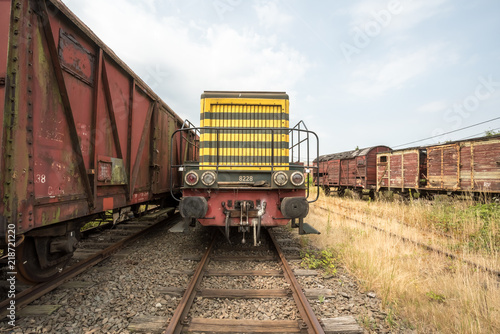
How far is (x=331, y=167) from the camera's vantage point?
20.0m

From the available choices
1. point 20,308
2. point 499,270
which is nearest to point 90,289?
point 20,308

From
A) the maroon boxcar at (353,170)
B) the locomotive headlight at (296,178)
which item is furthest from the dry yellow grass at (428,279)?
the maroon boxcar at (353,170)

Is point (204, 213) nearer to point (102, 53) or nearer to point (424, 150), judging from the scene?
point (102, 53)

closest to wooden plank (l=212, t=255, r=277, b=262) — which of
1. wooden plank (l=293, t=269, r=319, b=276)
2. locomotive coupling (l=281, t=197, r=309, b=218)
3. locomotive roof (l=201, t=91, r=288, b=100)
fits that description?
wooden plank (l=293, t=269, r=319, b=276)

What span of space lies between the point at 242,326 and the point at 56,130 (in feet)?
9.58

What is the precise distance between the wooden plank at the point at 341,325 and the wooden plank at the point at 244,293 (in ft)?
2.26

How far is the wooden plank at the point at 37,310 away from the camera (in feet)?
8.35

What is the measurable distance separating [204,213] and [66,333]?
2.10 meters

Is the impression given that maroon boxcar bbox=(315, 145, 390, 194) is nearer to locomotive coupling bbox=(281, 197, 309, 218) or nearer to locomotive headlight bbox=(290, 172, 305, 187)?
locomotive headlight bbox=(290, 172, 305, 187)

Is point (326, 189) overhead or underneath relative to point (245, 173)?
underneath

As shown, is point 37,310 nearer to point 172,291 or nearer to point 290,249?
point 172,291

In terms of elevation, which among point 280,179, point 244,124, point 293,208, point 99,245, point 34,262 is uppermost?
point 244,124

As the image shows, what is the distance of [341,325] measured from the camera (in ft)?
7.92

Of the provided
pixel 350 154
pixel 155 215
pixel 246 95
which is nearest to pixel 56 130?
pixel 246 95
